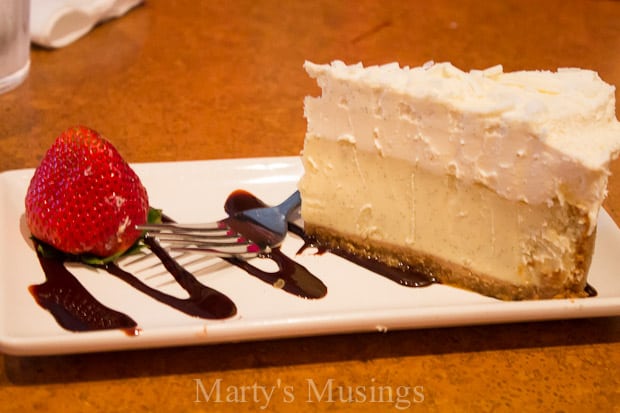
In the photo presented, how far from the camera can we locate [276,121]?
2010 millimetres

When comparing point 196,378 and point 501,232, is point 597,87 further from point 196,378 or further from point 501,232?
point 196,378

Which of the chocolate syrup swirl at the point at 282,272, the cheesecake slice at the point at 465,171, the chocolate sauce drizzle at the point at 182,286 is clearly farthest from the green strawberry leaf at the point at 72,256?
the cheesecake slice at the point at 465,171

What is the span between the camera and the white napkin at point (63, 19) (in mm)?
2211

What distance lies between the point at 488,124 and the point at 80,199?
0.67 metres

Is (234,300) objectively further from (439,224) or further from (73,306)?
(439,224)

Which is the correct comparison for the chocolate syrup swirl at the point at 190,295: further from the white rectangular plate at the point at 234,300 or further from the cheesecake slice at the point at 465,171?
the cheesecake slice at the point at 465,171

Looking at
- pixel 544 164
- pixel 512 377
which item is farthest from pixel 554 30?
pixel 512 377

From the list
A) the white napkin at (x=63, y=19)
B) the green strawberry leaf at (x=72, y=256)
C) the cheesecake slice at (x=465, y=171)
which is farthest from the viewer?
the white napkin at (x=63, y=19)

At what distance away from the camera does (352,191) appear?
4.50 feet

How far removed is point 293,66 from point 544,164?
4.23 feet

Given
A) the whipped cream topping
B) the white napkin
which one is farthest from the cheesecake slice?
the white napkin

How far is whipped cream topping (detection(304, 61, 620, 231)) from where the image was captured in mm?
1139

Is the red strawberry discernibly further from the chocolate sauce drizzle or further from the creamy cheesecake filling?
the creamy cheesecake filling

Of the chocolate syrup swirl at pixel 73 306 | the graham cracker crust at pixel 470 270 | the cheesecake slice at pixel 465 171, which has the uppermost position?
the cheesecake slice at pixel 465 171
